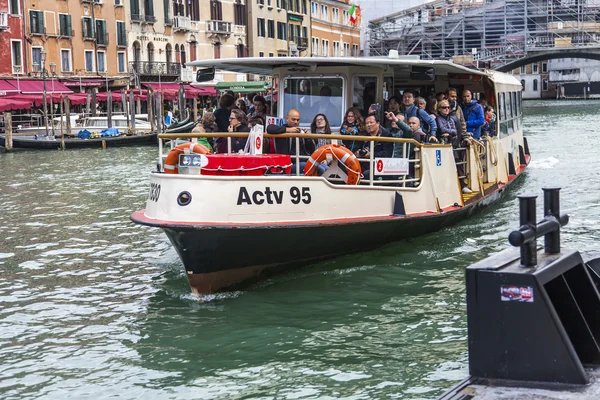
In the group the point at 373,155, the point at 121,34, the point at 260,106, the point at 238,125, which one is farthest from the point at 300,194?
the point at 121,34

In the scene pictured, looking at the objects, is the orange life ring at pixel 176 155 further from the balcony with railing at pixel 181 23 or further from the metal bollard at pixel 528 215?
the balcony with railing at pixel 181 23

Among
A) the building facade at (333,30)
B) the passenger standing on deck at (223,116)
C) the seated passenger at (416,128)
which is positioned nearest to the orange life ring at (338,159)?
the seated passenger at (416,128)

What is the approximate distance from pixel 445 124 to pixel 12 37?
34.5 meters

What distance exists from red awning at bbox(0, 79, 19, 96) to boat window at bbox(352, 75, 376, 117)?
31681mm

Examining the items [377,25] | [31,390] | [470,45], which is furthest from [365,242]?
[470,45]

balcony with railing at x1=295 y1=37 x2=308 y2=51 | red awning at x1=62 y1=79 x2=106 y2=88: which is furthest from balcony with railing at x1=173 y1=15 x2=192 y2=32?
balcony with railing at x1=295 y1=37 x2=308 y2=51

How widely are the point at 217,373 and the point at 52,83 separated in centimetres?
3623

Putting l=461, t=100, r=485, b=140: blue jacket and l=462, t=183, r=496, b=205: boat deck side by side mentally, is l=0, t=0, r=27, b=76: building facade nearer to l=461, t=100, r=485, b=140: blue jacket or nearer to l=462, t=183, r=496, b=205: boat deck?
l=461, t=100, r=485, b=140: blue jacket

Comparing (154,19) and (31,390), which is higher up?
(154,19)

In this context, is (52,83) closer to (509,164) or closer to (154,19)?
(154,19)

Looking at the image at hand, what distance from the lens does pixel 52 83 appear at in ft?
136

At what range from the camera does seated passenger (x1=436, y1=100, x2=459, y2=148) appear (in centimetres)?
1265

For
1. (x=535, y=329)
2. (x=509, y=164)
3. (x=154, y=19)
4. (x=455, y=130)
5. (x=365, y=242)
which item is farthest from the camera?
(x=154, y=19)

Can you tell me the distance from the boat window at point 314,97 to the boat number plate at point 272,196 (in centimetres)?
261
